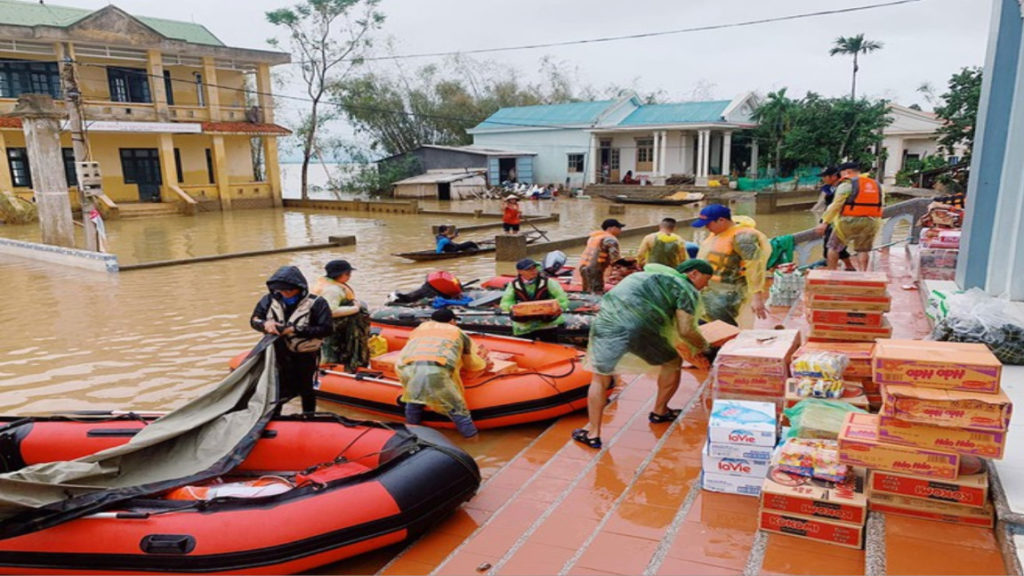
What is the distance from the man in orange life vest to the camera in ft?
24.2

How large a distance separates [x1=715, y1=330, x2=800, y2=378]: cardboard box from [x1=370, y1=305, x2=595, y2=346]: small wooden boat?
92.8 inches

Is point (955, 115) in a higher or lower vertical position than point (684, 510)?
higher

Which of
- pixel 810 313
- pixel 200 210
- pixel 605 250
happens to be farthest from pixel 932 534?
pixel 200 210

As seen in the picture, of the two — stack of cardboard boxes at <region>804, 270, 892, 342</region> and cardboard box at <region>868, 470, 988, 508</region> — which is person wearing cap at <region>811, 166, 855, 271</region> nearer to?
stack of cardboard boxes at <region>804, 270, 892, 342</region>

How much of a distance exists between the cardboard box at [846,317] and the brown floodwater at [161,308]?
2.37 metres

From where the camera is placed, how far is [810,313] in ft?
16.6

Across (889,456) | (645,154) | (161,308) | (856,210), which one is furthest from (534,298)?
(645,154)

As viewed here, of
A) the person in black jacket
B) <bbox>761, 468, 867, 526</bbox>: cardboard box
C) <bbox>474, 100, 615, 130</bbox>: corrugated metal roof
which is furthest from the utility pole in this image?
<bbox>474, 100, 615, 130</bbox>: corrugated metal roof

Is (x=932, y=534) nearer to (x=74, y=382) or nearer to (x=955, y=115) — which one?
(x=74, y=382)

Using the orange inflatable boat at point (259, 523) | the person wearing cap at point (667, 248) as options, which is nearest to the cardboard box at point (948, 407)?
the orange inflatable boat at point (259, 523)

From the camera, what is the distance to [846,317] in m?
4.96

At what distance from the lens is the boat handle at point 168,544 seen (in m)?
3.42

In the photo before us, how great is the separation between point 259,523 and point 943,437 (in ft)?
11.3

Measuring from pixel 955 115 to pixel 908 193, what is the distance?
20.4 feet
